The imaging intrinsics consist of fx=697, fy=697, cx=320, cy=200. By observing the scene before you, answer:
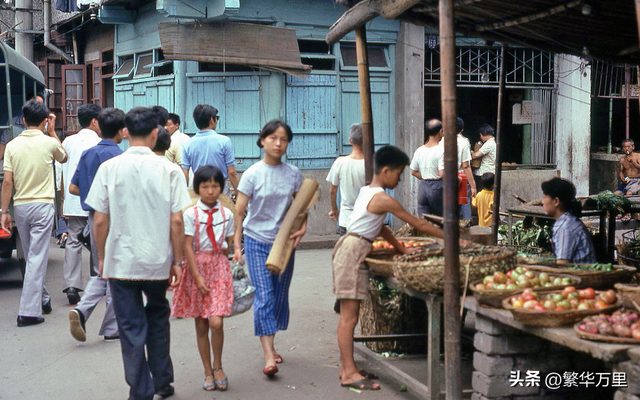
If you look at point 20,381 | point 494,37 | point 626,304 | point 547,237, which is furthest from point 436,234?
point 547,237

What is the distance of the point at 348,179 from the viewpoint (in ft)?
22.9

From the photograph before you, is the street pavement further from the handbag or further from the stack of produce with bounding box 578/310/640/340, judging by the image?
the stack of produce with bounding box 578/310/640/340

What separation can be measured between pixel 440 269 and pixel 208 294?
1684mm

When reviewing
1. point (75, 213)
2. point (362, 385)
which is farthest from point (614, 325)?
point (75, 213)

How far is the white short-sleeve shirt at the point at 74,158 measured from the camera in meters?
7.40

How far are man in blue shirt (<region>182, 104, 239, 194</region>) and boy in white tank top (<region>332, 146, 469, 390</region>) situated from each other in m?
3.00

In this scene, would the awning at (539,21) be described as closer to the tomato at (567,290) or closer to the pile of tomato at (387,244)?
the pile of tomato at (387,244)

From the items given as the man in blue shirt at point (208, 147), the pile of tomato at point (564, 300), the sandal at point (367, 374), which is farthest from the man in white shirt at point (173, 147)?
the pile of tomato at point (564, 300)

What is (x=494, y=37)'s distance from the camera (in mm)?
6418

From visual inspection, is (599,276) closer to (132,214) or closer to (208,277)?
(208,277)

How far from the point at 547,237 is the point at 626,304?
4.22 meters

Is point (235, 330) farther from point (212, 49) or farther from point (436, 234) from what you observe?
point (212, 49)

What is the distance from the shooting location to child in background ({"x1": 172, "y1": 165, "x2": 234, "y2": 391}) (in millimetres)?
4996

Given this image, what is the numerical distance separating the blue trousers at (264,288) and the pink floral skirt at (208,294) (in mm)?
312
